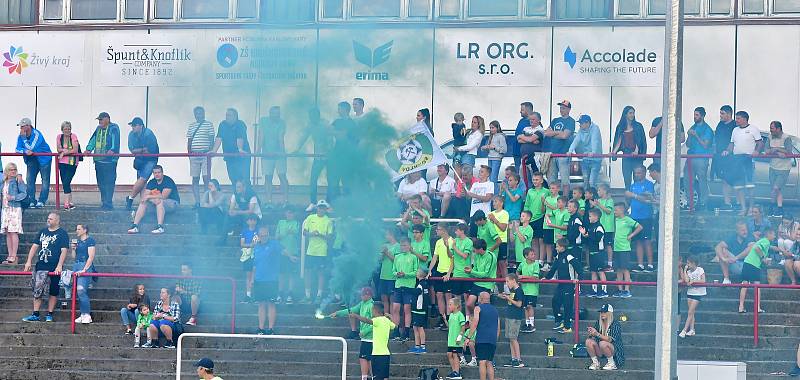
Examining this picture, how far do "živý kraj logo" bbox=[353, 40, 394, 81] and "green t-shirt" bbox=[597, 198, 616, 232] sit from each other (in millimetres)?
5336

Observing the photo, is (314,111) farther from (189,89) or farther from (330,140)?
(189,89)

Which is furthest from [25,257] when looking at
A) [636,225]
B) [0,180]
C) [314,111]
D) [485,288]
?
[636,225]

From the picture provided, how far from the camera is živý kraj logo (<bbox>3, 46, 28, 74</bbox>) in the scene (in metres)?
32.3

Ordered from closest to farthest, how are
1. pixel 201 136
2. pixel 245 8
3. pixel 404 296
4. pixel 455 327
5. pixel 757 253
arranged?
1. pixel 455 327
2. pixel 404 296
3. pixel 757 253
4. pixel 201 136
5. pixel 245 8

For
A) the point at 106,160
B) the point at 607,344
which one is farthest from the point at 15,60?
the point at 607,344

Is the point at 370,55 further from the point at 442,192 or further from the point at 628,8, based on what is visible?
the point at 628,8

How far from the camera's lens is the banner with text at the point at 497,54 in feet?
98.2

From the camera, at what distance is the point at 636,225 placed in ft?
78.7

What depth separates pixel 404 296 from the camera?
74.8ft

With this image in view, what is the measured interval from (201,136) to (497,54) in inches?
258

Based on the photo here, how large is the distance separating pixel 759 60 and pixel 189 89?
10.9 meters

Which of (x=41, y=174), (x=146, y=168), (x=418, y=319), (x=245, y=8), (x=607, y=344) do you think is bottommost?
(x=607, y=344)

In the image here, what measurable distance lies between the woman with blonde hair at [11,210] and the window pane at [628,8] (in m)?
11.8

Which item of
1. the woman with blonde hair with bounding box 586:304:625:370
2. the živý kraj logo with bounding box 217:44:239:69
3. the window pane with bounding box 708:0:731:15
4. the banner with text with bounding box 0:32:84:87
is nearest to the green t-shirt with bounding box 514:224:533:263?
the woman with blonde hair with bounding box 586:304:625:370
